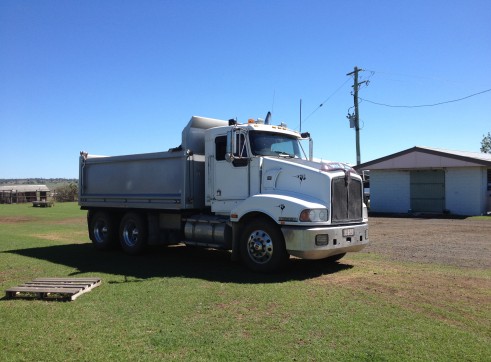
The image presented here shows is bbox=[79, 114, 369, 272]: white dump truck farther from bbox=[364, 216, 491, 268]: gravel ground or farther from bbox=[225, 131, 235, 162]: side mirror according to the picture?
bbox=[364, 216, 491, 268]: gravel ground

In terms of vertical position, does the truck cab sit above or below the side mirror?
below

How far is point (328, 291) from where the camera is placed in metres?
6.99

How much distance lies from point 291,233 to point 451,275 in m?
3.09

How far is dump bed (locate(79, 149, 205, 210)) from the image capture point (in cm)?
1038

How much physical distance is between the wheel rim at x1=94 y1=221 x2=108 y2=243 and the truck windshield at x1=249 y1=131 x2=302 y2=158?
5.76 m

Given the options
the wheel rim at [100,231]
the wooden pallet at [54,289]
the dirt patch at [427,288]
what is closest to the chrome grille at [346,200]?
the dirt patch at [427,288]

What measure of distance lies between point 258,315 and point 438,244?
29.5 feet

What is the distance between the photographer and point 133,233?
11805mm

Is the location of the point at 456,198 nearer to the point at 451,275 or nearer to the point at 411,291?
the point at 451,275

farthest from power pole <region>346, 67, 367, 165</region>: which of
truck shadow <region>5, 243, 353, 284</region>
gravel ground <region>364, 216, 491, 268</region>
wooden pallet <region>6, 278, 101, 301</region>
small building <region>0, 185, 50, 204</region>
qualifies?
small building <region>0, 185, 50, 204</region>

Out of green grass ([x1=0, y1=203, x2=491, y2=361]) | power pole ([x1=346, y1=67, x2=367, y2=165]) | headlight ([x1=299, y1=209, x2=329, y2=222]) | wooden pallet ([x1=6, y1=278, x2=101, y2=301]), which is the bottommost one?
green grass ([x1=0, y1=203, x2=491, y2=361])

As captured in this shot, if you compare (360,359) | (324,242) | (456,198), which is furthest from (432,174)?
(360,359)

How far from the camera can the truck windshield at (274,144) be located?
30.3 feet

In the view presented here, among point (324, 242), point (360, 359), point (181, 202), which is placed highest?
point (181, 202)
